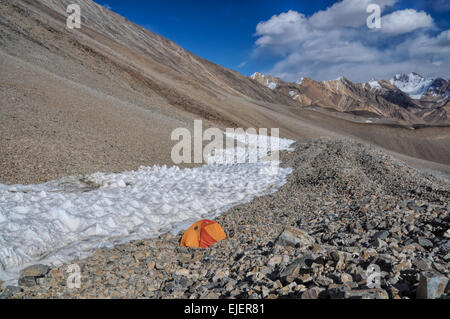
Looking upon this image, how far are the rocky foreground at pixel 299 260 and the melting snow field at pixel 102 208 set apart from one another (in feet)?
1.72

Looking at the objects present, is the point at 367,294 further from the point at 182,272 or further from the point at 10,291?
the point at 10,291

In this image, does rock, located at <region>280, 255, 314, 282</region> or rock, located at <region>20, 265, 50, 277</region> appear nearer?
rock, located at <region>280, 255, 314, 282</region>

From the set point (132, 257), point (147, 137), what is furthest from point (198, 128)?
point (132, 257)

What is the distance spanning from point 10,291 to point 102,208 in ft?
10.6

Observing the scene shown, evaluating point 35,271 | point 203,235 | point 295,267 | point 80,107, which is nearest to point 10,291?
point 35,271

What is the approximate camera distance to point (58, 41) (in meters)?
28.3

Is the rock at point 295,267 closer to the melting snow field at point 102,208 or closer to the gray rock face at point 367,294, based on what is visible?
the gray rock face at point 367,294

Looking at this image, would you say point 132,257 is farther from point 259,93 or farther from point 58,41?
point 259,93

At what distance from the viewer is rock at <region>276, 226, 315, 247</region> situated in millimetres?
4586

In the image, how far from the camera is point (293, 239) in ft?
15.2

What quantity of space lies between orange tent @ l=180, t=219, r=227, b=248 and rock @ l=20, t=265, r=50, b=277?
2348 millimetres

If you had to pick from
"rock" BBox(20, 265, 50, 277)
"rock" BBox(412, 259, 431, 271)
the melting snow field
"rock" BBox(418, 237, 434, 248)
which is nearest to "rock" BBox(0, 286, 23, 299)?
the melting snow field

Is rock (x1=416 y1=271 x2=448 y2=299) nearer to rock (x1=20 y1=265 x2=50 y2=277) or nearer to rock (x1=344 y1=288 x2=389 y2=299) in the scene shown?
rock (x1=344 y1=288 x2=389 y2=299)

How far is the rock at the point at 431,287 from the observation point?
2.60m
